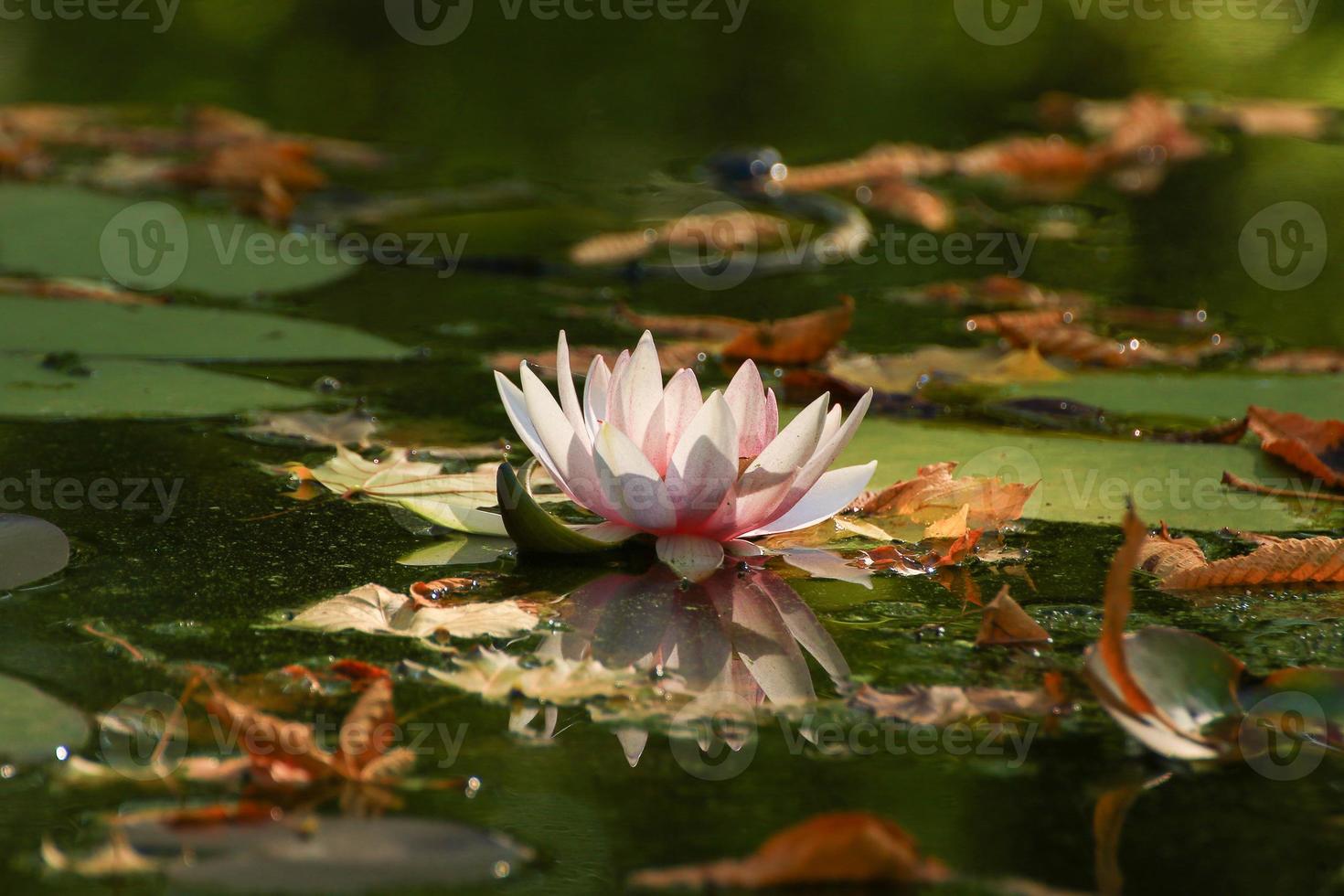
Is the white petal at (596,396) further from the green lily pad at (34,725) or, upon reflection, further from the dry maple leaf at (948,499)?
the green lily pad at (34,725)

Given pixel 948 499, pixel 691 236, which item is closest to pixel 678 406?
pixel 948 499

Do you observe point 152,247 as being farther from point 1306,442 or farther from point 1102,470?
point 1306,442

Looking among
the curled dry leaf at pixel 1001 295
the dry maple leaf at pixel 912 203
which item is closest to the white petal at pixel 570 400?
the curled dry leaf at pixel 1001 295

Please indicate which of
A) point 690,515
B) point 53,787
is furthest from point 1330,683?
point 53,787

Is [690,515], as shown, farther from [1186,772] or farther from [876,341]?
[876,341]

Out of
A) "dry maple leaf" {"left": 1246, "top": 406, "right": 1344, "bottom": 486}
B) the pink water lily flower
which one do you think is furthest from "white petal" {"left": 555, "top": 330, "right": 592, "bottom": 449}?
"dry maple leaf" {"left": 1246, "top": 406, "right": 1344, "bottom": 486}

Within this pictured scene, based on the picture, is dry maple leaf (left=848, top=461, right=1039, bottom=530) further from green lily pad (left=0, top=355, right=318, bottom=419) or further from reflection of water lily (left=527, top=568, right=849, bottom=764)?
green lily pad (left=0, top=355, right=318, bottom=419)
